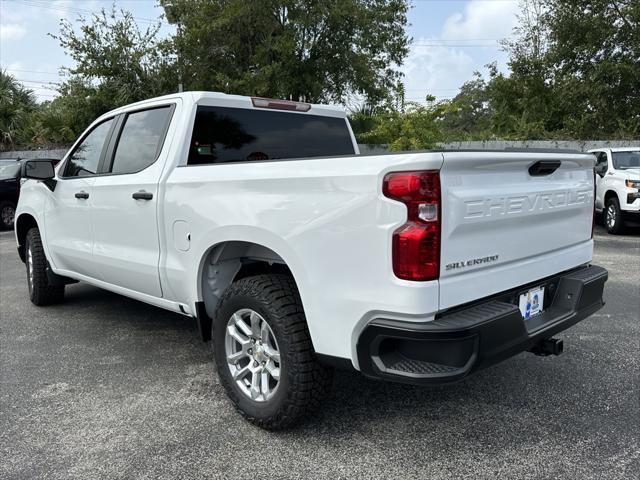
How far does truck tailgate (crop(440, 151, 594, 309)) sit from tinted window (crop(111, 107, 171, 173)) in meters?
2.17

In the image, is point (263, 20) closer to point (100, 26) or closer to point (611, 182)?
point (100, 26)

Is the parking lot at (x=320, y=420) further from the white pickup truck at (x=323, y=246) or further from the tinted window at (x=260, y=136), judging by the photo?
the tinted window at (x=260, y=136)

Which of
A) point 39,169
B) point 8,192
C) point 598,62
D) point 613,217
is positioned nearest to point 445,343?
point 39,169

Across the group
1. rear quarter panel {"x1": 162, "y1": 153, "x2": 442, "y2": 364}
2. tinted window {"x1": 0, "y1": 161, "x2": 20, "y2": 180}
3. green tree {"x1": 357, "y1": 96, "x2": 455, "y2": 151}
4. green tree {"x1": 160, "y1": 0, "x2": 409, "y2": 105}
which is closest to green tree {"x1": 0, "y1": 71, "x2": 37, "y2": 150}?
green tree {"x1": 160, "y1": 0, "x2": 409, "y2": 105}

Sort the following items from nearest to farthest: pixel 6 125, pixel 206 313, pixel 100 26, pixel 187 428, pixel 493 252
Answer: pixel 493 252 → pixel 187 428 → pixel 206 313 → pixel 100 26 → pixel 6 125

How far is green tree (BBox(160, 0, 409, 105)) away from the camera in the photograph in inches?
756

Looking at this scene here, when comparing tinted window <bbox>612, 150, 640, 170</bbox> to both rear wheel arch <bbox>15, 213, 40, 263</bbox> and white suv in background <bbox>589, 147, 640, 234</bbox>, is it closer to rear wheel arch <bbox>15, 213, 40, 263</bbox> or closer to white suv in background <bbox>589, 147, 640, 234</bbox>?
white suv in background <bbox>589, 147, 640, 234</bbox>

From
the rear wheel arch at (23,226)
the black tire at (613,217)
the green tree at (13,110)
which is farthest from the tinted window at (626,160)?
the green tree at (13,110)

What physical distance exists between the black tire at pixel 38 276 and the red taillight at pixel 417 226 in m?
4.19

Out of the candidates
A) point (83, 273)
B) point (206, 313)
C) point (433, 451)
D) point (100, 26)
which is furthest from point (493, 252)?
point (100, 26)

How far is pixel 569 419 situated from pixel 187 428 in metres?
2.09

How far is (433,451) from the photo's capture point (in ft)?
9.02

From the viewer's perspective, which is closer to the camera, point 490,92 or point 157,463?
point 157,463

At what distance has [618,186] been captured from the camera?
1057cm
